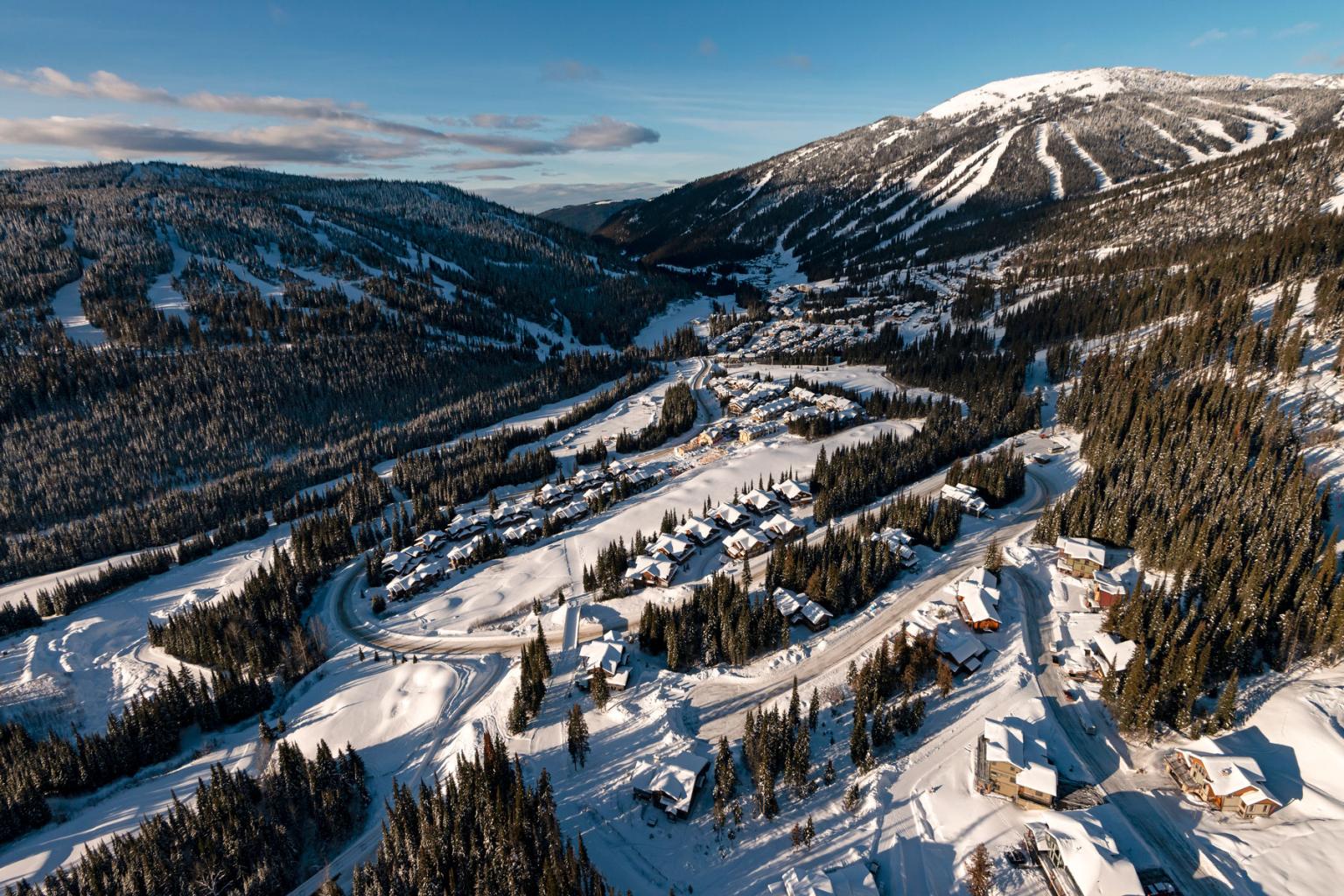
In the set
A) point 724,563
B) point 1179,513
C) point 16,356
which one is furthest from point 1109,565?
point 16,356

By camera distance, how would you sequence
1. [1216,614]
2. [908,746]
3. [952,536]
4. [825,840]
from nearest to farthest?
[825,840] < [908,746] < [1216,614] < [952,536]

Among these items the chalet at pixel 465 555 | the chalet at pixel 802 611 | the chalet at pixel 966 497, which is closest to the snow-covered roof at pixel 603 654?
the chalet at pixel 802 611

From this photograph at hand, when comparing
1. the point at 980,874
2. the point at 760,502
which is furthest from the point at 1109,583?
the point at 760,502

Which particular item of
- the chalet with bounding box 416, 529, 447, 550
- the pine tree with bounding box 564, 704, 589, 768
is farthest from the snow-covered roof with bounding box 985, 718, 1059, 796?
the chalet with bounding box 416, 529, 447, 550

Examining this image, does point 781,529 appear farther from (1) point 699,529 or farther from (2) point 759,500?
(1) point 699,529

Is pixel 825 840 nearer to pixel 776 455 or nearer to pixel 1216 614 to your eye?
pixel 1216 614

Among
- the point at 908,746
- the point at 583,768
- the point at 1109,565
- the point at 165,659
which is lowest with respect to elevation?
the point at 165,659
